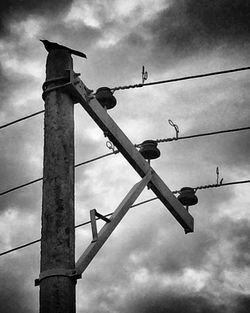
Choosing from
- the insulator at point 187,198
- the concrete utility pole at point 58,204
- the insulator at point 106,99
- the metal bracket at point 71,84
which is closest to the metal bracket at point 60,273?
the concrete utility pole at point 58,204

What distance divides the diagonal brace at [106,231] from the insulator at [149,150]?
61 centimetres

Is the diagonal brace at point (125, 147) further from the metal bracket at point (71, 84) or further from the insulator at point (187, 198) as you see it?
the insulator at point (187, 198)

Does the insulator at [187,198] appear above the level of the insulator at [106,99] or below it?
below

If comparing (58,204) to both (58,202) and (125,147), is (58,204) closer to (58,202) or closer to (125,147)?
(58,202)

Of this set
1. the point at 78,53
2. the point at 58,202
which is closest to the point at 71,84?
the point at 78,53

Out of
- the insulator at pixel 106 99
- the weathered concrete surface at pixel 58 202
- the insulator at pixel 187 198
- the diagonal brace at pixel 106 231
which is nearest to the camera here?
the weathered concrete surface at pixel 58 202

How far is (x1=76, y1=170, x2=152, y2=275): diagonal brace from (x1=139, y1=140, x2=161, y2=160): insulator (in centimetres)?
61

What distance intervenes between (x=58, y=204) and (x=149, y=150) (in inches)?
105

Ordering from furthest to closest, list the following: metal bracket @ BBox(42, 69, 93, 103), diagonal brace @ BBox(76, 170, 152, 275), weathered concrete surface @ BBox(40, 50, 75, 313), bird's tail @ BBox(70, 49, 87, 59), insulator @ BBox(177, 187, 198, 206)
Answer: insulator @ BBox(177, 187, 198, 206)
bird's tail @ BBox(70, 49, 87, 59)
metal bracket @ BBox(42, 69, 93, 103)
diagonal brace @ BBox(76, 170, 152, 275)
weathered concrete surface @ BBox(40, 50, 75, 313)

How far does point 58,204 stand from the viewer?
611 cm

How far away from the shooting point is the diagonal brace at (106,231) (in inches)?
240

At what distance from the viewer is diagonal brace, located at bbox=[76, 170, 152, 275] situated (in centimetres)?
609

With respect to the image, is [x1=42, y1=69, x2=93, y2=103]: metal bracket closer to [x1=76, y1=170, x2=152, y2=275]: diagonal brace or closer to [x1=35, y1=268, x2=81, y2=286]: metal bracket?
[x1=76, y1=170, x2=152, y2=275]: diagonal brace

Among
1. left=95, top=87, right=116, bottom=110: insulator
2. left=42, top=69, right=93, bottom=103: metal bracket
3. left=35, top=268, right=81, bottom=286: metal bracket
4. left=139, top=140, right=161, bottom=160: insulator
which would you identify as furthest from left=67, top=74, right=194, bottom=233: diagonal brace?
left=35, top=268, right=81, bottom=286: metal bracket
